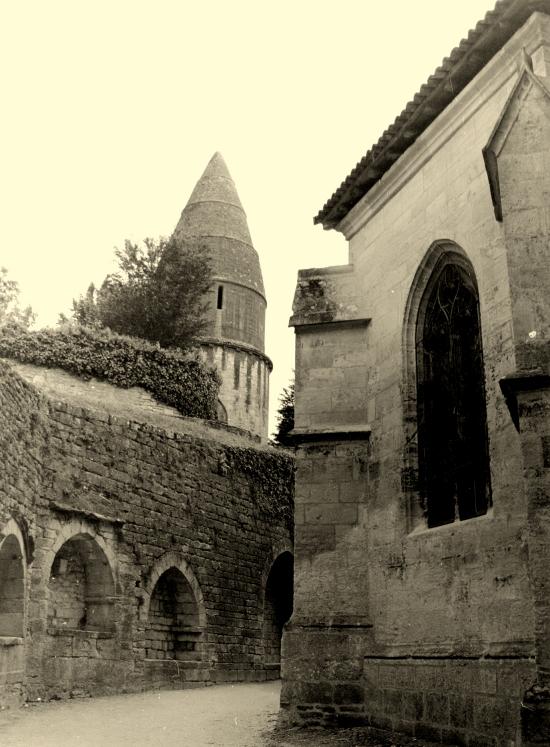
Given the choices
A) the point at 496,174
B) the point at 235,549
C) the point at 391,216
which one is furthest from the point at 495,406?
the point at 235,549

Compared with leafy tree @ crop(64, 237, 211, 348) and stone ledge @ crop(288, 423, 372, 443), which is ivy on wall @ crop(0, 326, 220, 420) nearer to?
leafy tree @ crop(64, 237, 211, 348)

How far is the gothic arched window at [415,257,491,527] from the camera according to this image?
26.2 ft

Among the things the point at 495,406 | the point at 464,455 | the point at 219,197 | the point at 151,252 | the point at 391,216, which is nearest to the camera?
the point at 495,406

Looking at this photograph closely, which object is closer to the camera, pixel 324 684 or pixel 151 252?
pixel 324 684

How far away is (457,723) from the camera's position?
7.02m

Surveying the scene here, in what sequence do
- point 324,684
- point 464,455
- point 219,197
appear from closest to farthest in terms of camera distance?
1. point 464,455
2. point 324,684
3. point 219,197

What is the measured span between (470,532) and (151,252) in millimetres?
18638

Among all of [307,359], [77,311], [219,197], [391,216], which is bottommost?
[307,359]

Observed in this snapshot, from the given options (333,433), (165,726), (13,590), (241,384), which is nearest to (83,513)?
(13,590)

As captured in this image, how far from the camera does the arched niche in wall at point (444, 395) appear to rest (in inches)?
316

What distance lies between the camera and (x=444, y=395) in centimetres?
867

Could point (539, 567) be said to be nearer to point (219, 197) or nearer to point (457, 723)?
point (457, 723)

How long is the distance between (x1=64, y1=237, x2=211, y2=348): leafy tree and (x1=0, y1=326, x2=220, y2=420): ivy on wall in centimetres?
411

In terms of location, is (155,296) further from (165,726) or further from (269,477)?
(165,726)
